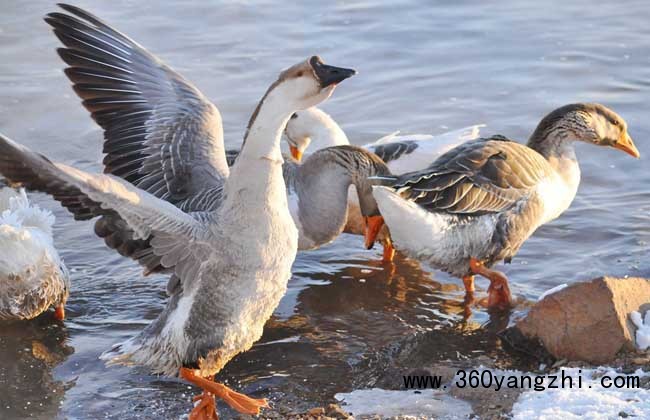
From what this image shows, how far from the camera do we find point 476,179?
6746 millimetres

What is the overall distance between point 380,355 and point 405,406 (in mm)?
870

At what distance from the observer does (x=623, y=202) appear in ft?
27.6

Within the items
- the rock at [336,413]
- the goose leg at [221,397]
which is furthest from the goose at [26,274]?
the rock at [336,413]

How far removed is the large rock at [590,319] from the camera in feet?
18.2

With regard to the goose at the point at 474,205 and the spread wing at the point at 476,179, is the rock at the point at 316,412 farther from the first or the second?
the spread wing at the point at 476,179

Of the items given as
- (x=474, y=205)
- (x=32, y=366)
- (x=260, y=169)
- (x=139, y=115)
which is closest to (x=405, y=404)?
(x=260, y=169)

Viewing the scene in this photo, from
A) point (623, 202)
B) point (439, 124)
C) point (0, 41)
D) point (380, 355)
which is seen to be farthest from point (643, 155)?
point (0, 41)

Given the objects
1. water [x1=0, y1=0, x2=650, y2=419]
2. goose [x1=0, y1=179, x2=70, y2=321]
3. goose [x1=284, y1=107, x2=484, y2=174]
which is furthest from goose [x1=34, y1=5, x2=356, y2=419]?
goose [x1=284, y1=107, x2=484, y2=174]

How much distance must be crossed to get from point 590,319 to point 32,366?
10.6 feet

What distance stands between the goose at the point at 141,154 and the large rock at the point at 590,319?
1.71 m

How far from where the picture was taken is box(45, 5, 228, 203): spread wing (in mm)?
6746

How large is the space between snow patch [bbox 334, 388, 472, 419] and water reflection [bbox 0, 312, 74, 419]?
1.61 meters

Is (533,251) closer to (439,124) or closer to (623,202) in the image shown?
(623,202)

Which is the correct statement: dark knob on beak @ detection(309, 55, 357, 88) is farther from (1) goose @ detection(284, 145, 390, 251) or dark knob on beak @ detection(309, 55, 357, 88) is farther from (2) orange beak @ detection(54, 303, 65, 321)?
(2) orange beak @ detection(54, 303, 65, 321)
